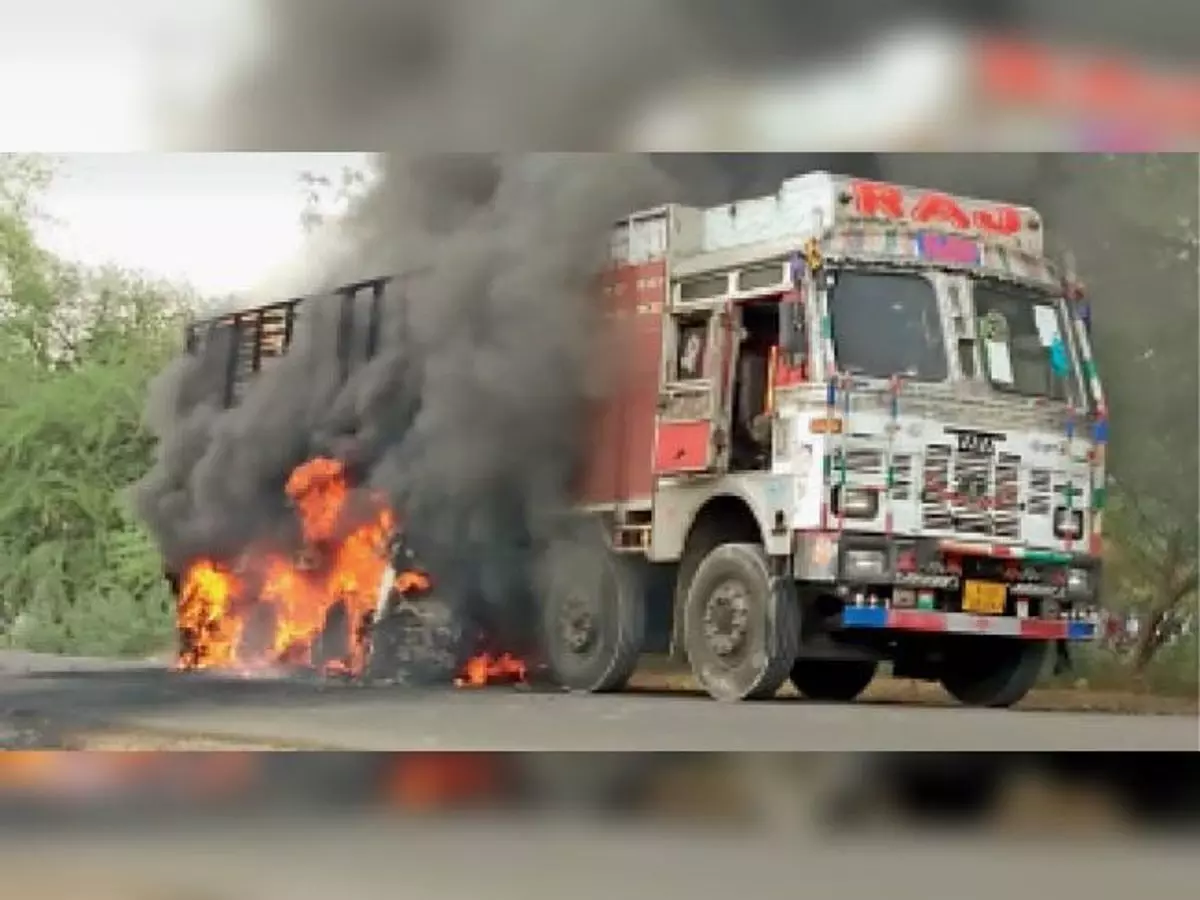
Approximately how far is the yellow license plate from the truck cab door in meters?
1.11

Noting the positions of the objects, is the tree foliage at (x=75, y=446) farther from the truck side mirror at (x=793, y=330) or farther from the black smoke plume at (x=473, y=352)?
the truck side mirror at (x=793, y=330)

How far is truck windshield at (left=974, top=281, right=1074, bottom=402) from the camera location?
25.9 feet

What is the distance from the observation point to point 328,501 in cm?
786

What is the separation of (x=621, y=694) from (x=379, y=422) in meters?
1.46

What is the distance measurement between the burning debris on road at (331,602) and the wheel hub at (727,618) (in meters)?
0.81

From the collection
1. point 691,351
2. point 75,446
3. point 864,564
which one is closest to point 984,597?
point 864,564

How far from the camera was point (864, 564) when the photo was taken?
7582 millimetres

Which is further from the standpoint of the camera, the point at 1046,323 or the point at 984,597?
the point at 1046,323

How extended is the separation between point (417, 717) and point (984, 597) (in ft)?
7.56

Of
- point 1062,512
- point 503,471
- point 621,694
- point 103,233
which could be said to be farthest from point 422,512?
point 1062,512

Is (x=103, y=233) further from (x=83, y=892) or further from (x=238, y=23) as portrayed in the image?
(x=83, y=892)

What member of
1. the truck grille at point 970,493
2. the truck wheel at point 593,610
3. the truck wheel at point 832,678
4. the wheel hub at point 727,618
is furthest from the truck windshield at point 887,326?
the truck wheel at point 593,610

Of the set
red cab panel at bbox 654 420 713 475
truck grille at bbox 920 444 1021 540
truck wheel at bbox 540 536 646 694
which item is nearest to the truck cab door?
red cab panel at bbox 654 420 713 475

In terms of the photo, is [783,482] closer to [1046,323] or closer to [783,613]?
[783,613]
